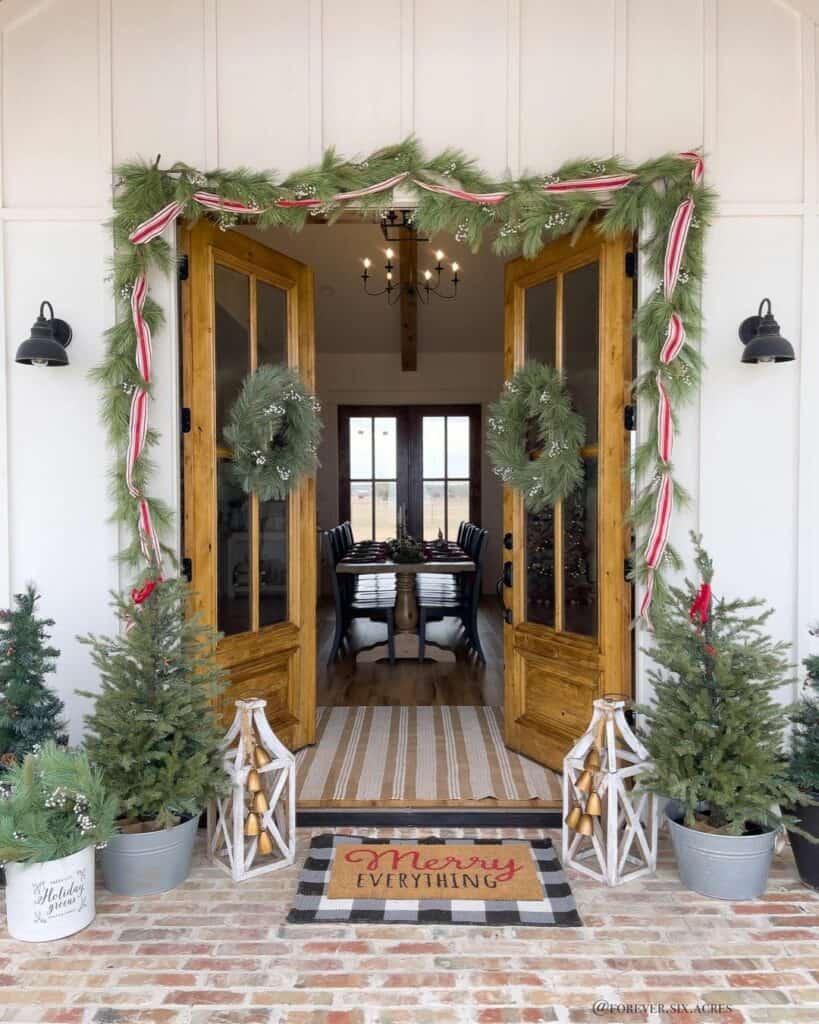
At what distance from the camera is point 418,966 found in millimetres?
2174

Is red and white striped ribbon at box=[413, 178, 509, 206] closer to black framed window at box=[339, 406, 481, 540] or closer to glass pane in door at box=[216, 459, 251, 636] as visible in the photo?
glass pane in door at box=[216, 459, 251, 636]

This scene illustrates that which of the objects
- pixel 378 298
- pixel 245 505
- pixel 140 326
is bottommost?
pixel 245 505

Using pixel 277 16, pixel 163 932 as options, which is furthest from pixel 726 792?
pixel 277 16

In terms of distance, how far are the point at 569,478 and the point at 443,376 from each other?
6400mm

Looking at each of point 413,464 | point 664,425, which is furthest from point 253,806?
point 413,464

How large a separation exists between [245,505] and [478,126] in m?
1.95

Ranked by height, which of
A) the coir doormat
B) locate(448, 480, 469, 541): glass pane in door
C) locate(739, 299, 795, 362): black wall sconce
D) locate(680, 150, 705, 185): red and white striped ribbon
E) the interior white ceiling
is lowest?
the coir doormat

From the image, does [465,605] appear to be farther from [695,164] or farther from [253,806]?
[695,164]

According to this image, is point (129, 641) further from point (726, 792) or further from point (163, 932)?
point (726, 792)

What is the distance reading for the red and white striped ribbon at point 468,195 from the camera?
2990mm

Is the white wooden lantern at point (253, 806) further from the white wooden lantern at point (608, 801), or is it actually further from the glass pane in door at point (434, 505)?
the glass pane in door at point (434, 505)

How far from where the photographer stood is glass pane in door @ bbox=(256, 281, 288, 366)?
3.46 metres

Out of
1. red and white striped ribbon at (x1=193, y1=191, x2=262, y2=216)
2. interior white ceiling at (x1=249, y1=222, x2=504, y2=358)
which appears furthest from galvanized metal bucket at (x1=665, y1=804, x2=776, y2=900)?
interior white ceiling at (x1=249, y1=222, x2=504, y2=358)

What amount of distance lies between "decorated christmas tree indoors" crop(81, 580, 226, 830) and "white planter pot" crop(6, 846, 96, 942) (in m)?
0.26
